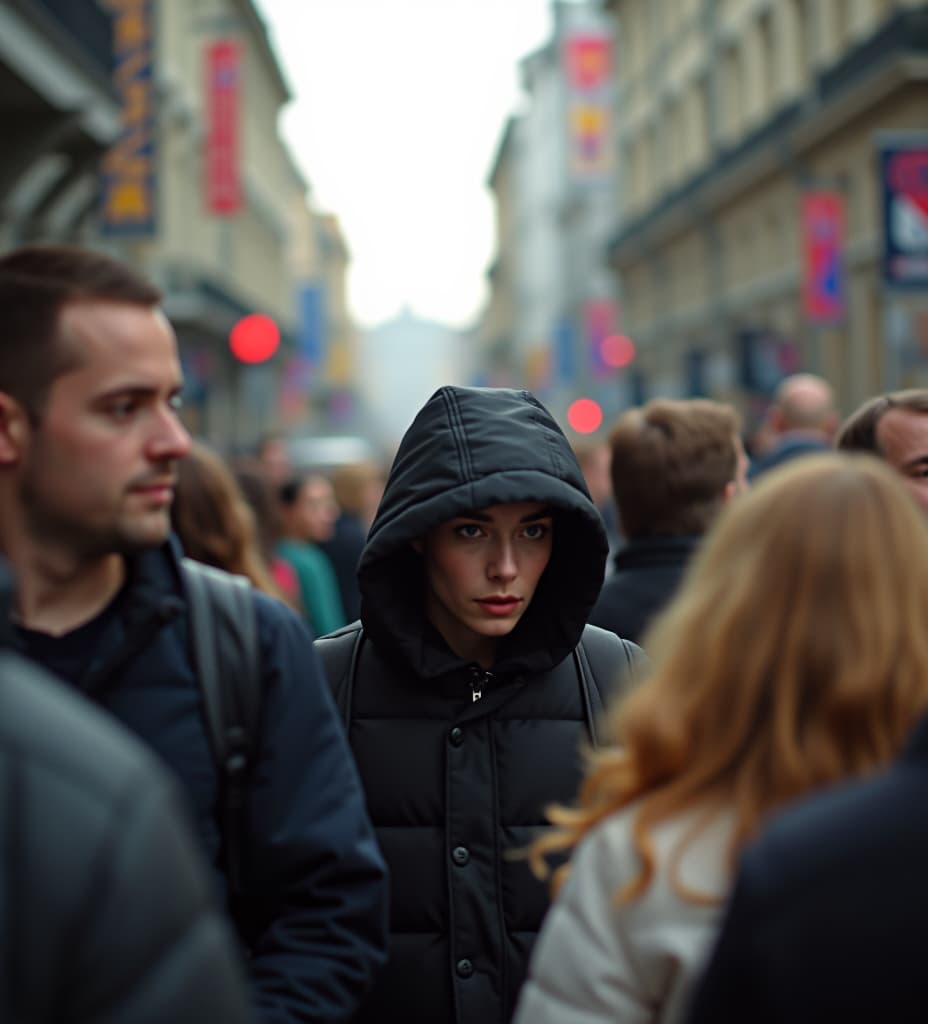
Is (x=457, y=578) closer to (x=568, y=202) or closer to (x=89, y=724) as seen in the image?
(x=89, y=724)

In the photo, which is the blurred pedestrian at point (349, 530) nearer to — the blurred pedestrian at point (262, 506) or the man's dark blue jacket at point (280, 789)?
the blurred pedestrian at point (262, 506)

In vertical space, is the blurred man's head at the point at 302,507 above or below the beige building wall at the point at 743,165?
below

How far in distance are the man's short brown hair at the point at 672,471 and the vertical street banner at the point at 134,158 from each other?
17.0 meters

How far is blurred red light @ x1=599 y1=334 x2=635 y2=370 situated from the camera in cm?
4972

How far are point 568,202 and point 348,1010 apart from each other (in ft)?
240

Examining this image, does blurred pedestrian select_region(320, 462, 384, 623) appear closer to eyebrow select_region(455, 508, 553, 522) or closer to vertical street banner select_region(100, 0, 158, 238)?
eyebrow select_region(455, 508, 553, 522)

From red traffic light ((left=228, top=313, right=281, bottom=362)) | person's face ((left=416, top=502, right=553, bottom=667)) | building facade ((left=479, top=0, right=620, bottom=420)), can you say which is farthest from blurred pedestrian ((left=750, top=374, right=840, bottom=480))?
building facade ((left=479, top=0, right=620, bottom=420))

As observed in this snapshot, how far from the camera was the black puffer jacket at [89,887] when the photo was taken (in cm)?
150

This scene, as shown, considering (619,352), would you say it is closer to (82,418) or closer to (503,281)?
(82,418)

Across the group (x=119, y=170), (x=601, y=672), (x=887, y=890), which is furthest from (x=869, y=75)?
(x=887, y=890)

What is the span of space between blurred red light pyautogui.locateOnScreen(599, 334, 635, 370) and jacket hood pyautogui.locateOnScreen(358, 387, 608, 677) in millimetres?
46217

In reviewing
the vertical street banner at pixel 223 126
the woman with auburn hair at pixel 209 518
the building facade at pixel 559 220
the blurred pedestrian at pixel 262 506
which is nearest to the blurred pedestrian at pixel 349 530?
the blurred pedestrian at pixel 262 506

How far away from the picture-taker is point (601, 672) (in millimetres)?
3711

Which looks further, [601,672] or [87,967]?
[601,672]
